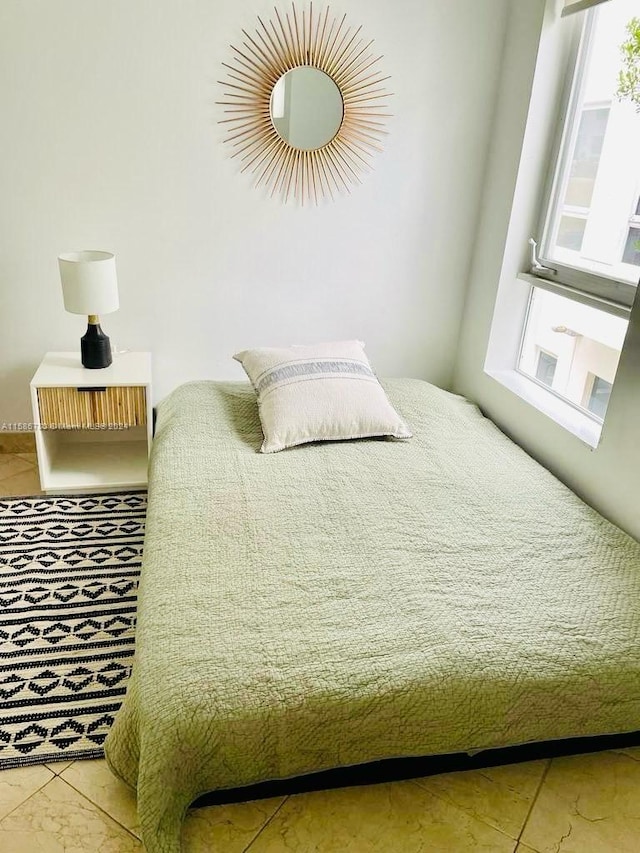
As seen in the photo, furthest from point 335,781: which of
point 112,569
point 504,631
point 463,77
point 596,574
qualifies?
point 463,77

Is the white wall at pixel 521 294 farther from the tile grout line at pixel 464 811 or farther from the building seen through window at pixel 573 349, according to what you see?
the tile grout line at pixel 464 811

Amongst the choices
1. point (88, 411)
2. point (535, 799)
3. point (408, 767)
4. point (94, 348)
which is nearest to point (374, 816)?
point (408, 767)

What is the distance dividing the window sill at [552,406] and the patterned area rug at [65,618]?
5.12ft

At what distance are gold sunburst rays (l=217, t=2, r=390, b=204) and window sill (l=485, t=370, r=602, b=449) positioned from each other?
3.51 feet

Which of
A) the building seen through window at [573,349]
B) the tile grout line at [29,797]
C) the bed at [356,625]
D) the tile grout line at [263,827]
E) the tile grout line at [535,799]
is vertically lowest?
the tile grout line at [29,797]

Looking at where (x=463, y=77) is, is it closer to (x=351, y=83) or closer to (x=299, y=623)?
(x=351, y=83)

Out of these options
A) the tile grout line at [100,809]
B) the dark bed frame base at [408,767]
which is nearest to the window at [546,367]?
the dark bed frame base at [408,767]

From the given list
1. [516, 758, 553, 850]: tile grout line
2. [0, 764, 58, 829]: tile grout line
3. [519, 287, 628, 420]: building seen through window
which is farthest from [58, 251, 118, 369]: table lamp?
[516, 758, 553, 850]: tile grout line

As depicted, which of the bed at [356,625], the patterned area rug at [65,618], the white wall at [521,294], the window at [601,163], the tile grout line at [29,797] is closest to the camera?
the bed at [356,625]

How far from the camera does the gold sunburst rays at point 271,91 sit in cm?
252

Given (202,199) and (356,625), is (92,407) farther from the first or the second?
(356,625)

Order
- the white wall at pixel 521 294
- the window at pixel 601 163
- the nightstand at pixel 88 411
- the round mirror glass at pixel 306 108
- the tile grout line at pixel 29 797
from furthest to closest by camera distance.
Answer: the round mirror glass at pixel 306 108 < the nightstand at pixel 88 411 < the window at pixel 601 163 < the white wall at pixel 521 294 < the tile grout line at pixel 29 797

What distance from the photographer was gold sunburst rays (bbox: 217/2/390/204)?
2521 millimetres

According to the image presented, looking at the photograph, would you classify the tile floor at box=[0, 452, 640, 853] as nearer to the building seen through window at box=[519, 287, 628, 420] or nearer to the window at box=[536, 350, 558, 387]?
the building seen through window at box=[519, 287, 628, 420]
